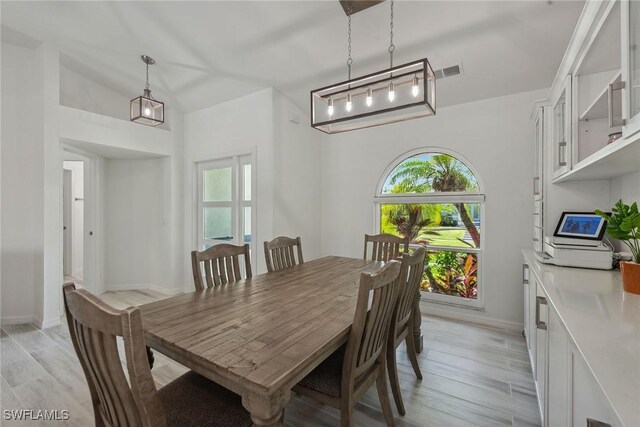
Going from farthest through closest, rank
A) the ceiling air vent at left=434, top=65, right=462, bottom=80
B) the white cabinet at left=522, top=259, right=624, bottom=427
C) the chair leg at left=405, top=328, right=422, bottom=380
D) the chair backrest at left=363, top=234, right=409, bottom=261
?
the chair backrest at left=363, top=234, right=409, bottom=261 → the ceiling air vent at left=434, top=65, right=462, bottom=80 → the chair leg at left=405, top=328, right=422, bottom=380 → the white cabinet at left=522, top=259, right=624, bottom=427

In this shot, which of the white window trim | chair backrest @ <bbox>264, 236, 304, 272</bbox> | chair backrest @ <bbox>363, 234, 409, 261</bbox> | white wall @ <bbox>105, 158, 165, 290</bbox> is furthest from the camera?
white wall @ <bbox>105, 158, 165, 290</bbox>

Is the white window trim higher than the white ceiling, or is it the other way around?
the white ceiling

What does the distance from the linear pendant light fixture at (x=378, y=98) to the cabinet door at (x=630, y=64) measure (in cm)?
80

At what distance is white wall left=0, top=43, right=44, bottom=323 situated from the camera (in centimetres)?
314

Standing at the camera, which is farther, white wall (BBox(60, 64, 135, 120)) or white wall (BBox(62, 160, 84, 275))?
white wall (BBox(62, 160, 84, 275))

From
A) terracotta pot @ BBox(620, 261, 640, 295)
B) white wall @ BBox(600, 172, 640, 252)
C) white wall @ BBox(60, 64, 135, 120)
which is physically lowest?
terracotta pot @ BBox(620, 261, 640, 295)

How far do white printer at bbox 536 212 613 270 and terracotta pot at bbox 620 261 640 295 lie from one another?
520 millimetres

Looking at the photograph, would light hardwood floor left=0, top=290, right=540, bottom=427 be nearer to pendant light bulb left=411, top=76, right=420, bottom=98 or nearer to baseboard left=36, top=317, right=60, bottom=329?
baseboard left=36, top=317, right=60, bottom=329

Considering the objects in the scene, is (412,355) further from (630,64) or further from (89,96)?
(89,96)

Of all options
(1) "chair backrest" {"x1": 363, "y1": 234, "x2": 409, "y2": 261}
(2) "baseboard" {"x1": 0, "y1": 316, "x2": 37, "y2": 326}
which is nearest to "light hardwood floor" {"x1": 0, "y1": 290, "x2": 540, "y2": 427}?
(2) "baseboard" {"x1": 0, "y1": 316, "x2": 37, "y2": 326}

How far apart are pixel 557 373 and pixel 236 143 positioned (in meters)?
3.90

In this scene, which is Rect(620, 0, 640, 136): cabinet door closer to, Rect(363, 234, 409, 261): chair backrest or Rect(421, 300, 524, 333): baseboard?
Rect(363, 234, 409, 261): chair backrest

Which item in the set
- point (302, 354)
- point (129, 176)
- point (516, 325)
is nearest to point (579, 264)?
point (516, 325)

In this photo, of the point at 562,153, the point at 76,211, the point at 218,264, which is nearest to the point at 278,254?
the point at 218,264
